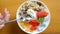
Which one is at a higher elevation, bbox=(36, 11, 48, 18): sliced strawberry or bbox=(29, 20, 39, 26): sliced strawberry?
bbox=(36, 11, 48, 18): sliced strawberry

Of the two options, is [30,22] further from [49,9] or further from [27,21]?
[49,9]

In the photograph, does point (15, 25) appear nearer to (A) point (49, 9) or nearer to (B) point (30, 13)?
(B) point (30, 13)

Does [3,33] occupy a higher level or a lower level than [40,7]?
lower

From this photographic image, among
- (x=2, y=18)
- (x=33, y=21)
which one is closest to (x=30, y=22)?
(x=33, y=21)

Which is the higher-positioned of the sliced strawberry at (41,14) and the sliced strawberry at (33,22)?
the sliced strawberry at (41,14)

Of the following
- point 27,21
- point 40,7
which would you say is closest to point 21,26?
point 27,21

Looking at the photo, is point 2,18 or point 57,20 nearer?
point 2,18
